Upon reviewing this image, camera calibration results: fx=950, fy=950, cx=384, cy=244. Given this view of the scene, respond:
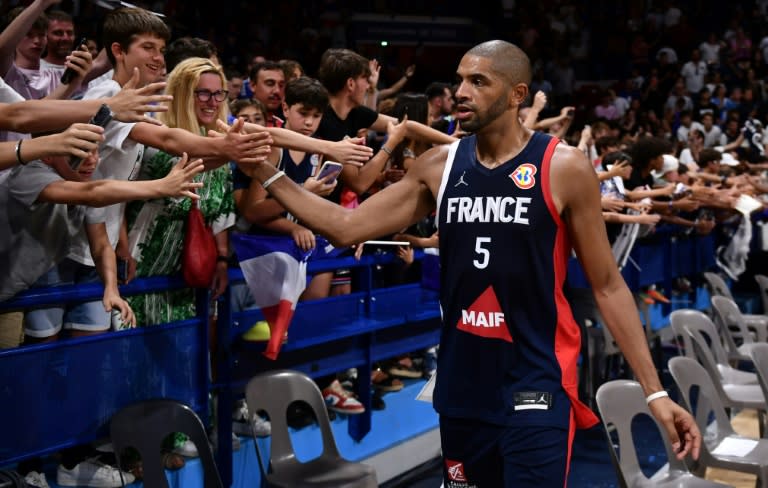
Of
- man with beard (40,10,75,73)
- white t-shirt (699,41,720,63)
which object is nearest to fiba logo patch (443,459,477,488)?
man with beard (40,10,75,73)

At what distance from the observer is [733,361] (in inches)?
310

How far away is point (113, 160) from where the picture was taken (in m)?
3.85

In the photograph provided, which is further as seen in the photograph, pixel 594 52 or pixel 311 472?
pixel 594 52

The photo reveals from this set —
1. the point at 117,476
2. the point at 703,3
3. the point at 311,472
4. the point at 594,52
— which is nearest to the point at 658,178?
the point at 311,472

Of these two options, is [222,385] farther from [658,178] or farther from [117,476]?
[658,178]

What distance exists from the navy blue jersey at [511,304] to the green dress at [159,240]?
1.67 metres

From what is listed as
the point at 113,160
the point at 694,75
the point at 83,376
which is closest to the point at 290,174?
the point at 113,160

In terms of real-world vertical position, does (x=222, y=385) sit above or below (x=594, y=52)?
below

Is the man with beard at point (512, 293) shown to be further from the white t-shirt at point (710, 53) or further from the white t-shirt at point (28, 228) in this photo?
the white t-shirt at point (710, 53)

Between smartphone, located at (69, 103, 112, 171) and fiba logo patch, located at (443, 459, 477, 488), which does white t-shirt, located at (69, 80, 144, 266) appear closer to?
smartphone, located at (69, 103, 112, 171)

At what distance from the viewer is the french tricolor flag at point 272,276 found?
455 cm

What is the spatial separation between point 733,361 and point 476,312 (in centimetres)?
573

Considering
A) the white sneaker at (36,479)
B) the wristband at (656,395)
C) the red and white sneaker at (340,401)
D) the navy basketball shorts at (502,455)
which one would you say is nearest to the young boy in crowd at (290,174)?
the red and white sneaker at (340,401)

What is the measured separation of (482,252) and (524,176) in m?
0.26
